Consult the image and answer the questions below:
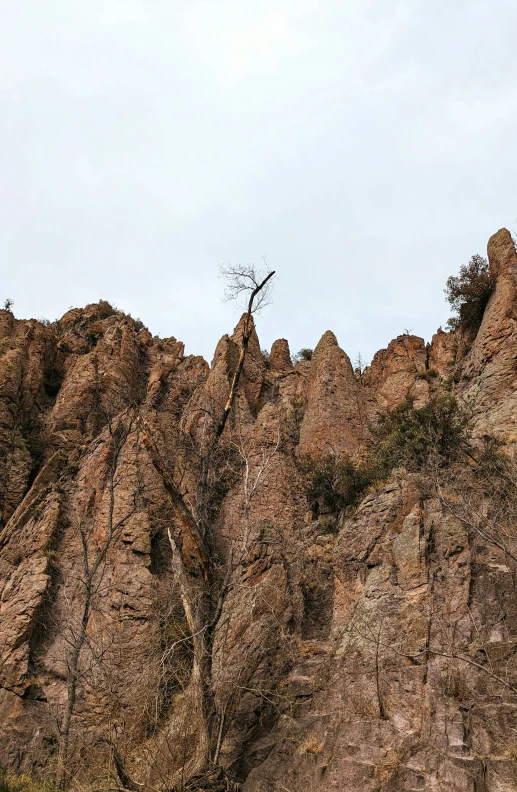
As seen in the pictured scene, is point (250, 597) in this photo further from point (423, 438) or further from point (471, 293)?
point (471, 293)

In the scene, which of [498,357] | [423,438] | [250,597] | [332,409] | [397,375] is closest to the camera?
[250,597]

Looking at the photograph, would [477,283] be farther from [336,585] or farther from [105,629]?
[105,629]

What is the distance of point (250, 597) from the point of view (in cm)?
1590

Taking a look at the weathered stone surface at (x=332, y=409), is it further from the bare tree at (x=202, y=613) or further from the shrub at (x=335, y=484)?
the bare tree at (x=202, y=613)

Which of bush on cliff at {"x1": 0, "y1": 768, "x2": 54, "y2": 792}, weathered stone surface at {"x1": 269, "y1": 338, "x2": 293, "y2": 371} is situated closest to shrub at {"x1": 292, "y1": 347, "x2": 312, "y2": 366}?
weathered stone surface at {"x1": 269, "y1": 338, "x2": 293, "y2": 371}

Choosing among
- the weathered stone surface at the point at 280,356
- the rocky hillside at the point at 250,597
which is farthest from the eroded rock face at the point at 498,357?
the weathered stone surface at the point at 280,356

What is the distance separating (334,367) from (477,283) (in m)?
8.41

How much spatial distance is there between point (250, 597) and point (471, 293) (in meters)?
21.7

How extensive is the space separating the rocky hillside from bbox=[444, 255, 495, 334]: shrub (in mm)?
1379

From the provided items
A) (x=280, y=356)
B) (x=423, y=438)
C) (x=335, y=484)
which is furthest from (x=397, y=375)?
(x=423, y=438)

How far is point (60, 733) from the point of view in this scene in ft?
50.2

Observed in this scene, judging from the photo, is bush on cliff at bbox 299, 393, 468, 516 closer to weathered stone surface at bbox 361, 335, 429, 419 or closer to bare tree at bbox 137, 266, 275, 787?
weathered stone surface at bbox 361, 335, 429, 419

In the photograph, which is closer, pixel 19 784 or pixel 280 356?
pixel 19 784

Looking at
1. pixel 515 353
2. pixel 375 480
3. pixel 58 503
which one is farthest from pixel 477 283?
pixel 58 503
